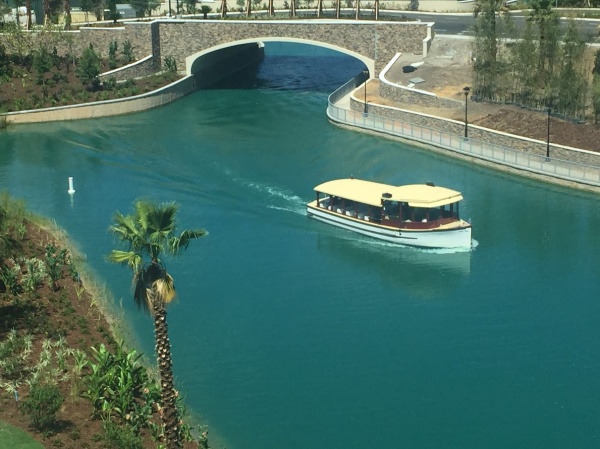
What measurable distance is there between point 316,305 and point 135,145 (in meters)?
34.4

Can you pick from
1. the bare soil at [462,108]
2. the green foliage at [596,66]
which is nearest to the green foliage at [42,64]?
the bare soil at [462,108]

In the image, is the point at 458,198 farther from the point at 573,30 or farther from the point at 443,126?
the point at 573,30

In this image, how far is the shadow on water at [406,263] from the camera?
189 ft

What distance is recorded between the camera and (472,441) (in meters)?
42.1

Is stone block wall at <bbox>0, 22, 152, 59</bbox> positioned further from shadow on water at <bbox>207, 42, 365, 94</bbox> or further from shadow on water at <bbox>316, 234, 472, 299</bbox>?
shadow on water at <bbox>316, 234, 472, 299</bbox>

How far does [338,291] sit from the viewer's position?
56.6 meters

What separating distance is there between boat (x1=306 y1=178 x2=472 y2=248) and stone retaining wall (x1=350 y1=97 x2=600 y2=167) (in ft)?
40.0

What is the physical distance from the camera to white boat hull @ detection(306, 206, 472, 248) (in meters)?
61.7

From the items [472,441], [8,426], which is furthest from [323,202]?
[8,426]

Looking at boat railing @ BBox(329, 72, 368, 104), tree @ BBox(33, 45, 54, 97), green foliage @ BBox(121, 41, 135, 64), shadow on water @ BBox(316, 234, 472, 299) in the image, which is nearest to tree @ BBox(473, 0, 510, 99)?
boat railing @ BBox(329, 72, 368, 104)

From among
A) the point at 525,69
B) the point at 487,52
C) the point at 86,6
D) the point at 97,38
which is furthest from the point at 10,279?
the point at 86,6

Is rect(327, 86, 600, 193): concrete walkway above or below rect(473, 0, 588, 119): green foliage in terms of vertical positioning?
below

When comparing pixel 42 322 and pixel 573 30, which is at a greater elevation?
pixel 573 30

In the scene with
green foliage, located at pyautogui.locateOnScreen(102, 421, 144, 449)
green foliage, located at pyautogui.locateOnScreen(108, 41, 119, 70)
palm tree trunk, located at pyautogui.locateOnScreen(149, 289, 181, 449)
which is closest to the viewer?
palm tree trunk, located at pyautogui.locateOnScreen(149, 289, 181, 449)
